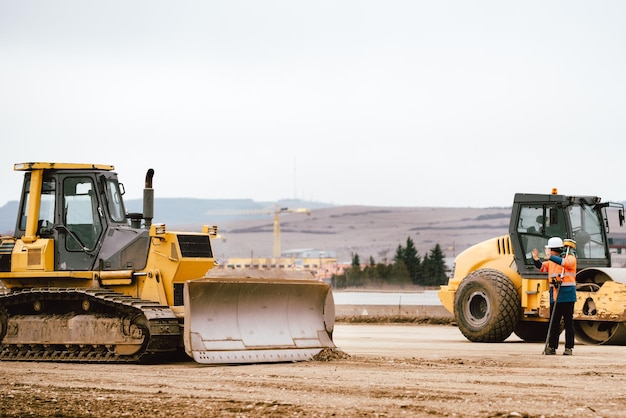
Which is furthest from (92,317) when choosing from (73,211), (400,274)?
(400,274)

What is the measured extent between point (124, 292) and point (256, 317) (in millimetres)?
2274

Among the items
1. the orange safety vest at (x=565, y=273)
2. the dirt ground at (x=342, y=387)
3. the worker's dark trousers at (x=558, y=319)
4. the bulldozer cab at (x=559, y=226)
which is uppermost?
the bulldozer cab at (x=559, y=226)

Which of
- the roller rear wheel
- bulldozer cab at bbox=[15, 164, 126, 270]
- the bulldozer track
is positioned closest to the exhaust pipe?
bulldozer cab at bbox=[15, 164, 126, 270]

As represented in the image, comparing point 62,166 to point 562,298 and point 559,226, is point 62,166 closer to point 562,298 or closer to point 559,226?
point 562,298

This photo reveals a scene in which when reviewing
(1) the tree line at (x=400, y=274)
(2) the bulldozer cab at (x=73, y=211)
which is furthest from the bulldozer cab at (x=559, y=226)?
(1) the tree line at (x=400, y=274)

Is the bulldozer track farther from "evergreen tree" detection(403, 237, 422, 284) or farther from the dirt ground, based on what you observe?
"evergreen tree" detection(403, 237, 422, 284)

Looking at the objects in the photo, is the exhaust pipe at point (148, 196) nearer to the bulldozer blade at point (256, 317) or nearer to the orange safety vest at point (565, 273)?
the bulldozer blade at point (256, 317)

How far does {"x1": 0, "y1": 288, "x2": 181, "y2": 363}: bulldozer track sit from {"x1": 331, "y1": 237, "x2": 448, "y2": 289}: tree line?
50282 mm

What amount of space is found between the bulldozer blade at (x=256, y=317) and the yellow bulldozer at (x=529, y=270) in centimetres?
523

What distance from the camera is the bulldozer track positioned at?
1717 cm

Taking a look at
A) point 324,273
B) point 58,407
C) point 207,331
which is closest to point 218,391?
point 58,407

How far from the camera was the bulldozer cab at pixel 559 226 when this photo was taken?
23.0 m

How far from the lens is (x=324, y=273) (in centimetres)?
9400

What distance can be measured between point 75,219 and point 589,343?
382 inches
